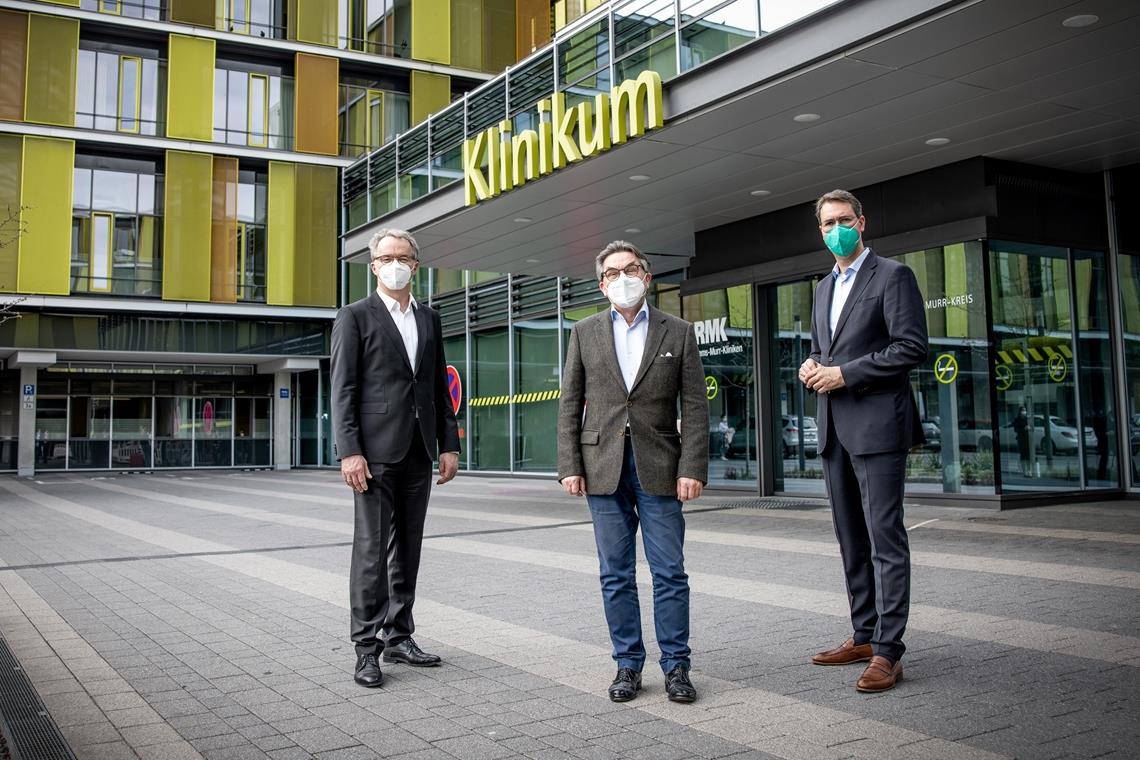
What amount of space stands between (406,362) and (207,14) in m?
28.8

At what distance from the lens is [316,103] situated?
30625 mm

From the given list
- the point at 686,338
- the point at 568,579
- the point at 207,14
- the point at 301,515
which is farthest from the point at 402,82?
the point at 686,338

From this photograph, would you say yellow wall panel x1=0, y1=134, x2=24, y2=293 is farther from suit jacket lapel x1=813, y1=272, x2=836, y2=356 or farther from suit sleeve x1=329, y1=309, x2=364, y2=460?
suit jacket lapel x1=813, y1=272, x2=836, y2=356

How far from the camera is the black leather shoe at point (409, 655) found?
16.3 ft

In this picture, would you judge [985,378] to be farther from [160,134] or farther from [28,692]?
[160,134]

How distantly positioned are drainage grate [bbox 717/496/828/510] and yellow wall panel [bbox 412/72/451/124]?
67.6ft

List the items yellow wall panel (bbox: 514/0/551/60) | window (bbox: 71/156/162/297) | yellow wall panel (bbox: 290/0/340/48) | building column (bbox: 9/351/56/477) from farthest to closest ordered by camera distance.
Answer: yellow wall panel (bbox: 514/0/551/60)
yellow wall panel (bbox: 290/0/340/48)
building column (bbox: 9/351/56/477)
window (bbox: 71/156/162/297)

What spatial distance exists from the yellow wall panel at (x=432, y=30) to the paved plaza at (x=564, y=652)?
24.0 metres

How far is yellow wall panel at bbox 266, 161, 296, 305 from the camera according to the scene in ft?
98.6

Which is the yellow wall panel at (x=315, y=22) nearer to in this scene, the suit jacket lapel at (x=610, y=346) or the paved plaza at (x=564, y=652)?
the paved plaza at (x=564, y=652)


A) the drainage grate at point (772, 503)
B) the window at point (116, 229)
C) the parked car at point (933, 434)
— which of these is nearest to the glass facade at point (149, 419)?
the window at point (116, 229)

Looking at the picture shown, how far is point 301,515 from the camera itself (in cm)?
1430

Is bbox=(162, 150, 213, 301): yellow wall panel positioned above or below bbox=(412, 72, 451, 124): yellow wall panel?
below

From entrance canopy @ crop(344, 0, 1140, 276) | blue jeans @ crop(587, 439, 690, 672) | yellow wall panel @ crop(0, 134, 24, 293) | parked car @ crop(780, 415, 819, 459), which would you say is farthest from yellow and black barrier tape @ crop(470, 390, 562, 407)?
blue jeans @ crop(587, 439, 690, 672)
